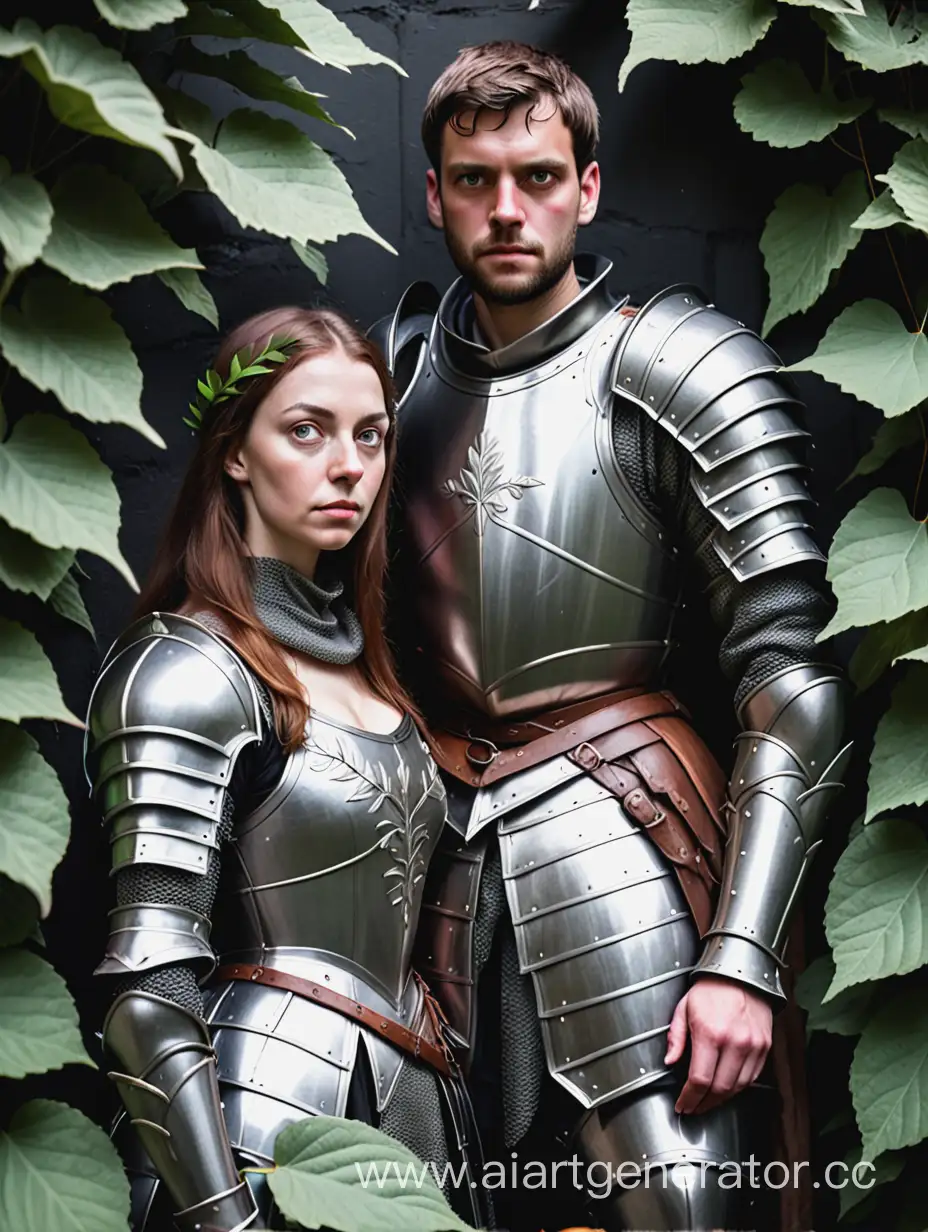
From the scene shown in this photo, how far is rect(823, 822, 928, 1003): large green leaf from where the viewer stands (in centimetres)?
253

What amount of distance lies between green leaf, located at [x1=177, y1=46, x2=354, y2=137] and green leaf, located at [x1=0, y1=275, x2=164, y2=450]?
0.52m

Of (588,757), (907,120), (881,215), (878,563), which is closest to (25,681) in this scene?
(588,757)

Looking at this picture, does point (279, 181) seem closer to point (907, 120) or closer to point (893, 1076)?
point (907, 120)

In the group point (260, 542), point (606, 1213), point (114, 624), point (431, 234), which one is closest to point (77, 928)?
point (114, 624)

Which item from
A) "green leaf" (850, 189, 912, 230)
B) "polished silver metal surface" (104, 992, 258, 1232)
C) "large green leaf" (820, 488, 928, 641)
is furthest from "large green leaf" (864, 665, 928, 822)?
"polished silver metal surface" (104, 992, 258, 1232)

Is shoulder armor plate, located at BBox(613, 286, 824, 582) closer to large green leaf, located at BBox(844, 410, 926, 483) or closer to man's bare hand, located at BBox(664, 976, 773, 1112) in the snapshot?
large green leaf, located at BBox(844, 410, 926, 483)

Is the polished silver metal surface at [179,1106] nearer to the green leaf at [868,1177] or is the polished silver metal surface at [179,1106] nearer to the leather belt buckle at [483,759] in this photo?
Result: the leather belt buckle at [483,759]

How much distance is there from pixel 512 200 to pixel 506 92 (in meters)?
0.16

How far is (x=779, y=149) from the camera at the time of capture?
121 inches

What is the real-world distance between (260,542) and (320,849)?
44 cm

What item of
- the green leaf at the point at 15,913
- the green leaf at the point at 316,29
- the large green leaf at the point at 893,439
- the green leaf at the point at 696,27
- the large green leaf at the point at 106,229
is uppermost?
the green leaf at the point at 696,27

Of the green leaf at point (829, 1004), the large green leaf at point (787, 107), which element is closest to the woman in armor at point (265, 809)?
the green leaf at point (829, 1004)

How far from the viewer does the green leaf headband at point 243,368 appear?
2.54 metres

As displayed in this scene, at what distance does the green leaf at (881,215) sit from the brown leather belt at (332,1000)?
52.5 inches
